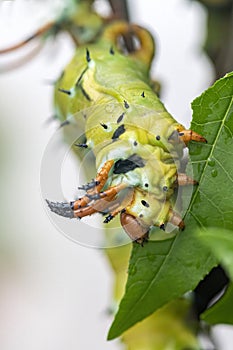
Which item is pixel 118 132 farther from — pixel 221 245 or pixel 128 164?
pixel 221 245

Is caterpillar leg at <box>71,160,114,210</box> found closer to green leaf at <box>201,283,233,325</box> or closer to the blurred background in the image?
green leaf at <box>201,283,233,325</box>

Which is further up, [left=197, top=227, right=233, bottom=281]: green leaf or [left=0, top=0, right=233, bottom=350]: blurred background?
[left=197, top=227, right=233, bottom=281]: green leaf

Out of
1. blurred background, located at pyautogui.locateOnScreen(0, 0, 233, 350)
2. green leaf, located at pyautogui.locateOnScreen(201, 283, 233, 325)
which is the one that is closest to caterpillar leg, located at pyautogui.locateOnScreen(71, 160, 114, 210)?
green leaf, located at pyautogui.locateOnScreen(201, 283, 233, 325)

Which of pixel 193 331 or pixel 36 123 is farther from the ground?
pixel 193 331

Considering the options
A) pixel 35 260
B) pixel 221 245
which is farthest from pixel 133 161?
pixel 35 260

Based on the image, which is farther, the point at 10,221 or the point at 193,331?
the point at 10,221

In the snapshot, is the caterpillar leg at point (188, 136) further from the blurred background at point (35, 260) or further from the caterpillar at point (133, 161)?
the blurred background at point (35, 260)

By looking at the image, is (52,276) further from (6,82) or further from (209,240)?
(209,240)

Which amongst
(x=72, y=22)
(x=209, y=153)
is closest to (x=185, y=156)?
(x=209, y=153)
